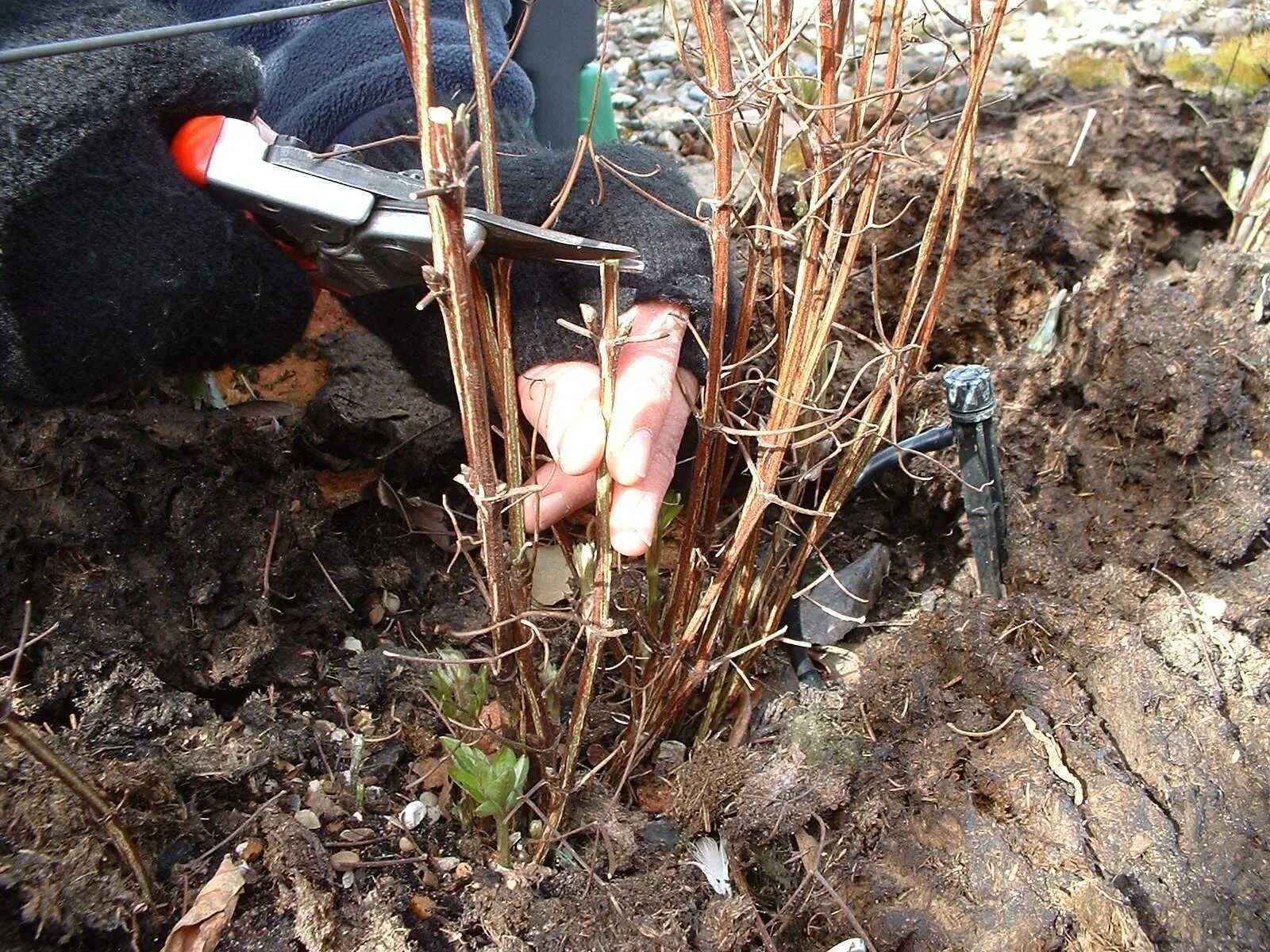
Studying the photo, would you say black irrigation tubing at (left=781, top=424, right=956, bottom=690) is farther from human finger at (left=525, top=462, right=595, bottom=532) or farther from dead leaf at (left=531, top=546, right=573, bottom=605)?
human finger at (left=525, top=462, right=595, bottom=532)

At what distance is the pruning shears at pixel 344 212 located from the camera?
3.68ft

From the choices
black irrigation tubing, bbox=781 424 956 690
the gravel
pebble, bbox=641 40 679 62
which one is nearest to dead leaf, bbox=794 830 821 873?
black irrigation tubing, bbox=781 424 956 690

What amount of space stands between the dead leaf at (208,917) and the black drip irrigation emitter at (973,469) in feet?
2.87

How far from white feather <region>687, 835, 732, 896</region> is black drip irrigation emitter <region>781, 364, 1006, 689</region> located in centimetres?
34

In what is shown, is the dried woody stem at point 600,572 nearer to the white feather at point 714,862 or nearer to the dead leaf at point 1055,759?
the white feather at point 714,862

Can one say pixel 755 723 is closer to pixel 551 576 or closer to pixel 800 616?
pixel 800 616

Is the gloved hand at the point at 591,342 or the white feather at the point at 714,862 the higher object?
the gloved hand at the point at 591,342

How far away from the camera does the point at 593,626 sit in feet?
4.03

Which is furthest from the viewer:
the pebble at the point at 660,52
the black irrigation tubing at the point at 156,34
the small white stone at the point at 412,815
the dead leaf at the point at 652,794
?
the pebble at the point at 660,52

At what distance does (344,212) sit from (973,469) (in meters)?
1.11

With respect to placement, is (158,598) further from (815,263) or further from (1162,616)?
(1162,616)

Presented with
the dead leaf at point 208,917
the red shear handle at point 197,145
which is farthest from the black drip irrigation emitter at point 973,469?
Result: the red shear handle at point 197,145

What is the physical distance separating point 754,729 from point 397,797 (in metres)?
0.59

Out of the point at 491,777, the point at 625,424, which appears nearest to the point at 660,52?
the point at 625,424
